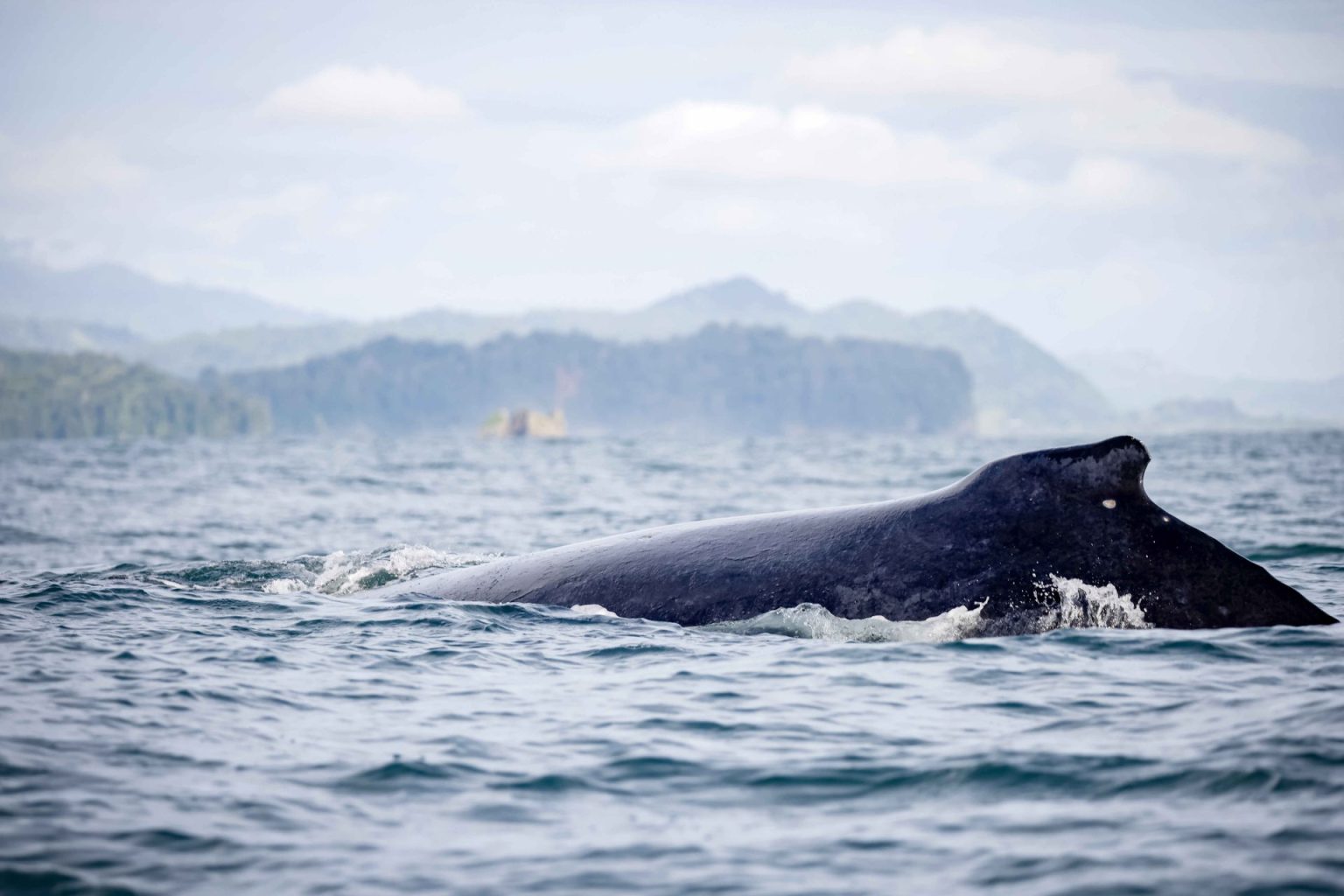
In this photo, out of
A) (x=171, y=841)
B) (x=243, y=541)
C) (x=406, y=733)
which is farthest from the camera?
(x=243, y=541)

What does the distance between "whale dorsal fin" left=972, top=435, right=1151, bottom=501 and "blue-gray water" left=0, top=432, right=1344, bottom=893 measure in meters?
0.94

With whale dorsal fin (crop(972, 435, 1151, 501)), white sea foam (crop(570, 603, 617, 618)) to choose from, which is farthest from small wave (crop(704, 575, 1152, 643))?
white sea foam (crop(570, 603, 617, 618))

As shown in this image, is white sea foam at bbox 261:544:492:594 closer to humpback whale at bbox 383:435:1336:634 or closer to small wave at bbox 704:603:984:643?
humpback whale at bbox 383:435:1336:634

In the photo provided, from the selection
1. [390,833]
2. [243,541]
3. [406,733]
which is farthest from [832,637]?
[243,541]

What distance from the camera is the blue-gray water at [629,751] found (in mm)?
5453

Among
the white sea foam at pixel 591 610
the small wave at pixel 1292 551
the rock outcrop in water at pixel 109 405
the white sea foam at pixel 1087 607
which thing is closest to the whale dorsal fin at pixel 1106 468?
the white sea foam at pixel 1087 607

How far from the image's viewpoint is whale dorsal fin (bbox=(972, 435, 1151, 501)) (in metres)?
8.89

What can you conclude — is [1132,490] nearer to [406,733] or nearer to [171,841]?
[406,733]

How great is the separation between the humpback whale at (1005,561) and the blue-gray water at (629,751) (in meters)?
0.20

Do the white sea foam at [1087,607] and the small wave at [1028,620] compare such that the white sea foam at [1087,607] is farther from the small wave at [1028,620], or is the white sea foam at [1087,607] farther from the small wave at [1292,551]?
the small wave at [1292,551]

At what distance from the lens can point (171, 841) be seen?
571 cm

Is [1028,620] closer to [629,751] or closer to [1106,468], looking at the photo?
[1106,468]

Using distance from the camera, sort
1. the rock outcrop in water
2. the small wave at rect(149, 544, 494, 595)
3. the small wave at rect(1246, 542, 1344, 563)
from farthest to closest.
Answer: the rock outcrop in water
the small wave at rect(1246, 542, 1344, 563)
the small wave at rect(149, 544, 494, 595)

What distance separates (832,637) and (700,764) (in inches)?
99.1
